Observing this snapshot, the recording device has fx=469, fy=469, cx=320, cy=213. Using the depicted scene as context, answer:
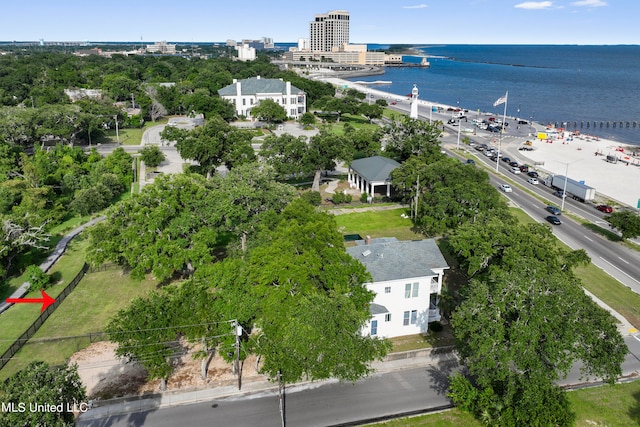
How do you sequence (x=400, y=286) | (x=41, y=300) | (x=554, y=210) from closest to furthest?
(x=400, y=286)
(x=41, y=300)
(x=554, y=210)

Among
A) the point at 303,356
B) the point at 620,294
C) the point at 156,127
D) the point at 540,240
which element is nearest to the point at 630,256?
the point at 620,294

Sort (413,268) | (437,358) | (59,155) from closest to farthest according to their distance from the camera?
(437,358) → (413,268) → (59,155)

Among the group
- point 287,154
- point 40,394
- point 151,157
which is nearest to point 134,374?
point 40,394

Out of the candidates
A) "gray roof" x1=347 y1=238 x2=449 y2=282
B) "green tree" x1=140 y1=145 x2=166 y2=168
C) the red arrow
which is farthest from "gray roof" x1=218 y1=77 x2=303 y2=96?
"gray roof" x1=347 y1=238 x2=449 y2=282

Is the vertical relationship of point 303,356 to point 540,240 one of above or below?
below

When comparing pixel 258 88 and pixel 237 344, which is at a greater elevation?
pixel 258 88

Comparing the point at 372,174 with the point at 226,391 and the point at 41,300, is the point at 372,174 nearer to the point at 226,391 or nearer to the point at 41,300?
the point at 41,300

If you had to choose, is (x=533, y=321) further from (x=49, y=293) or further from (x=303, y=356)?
(x=49, y=293)
